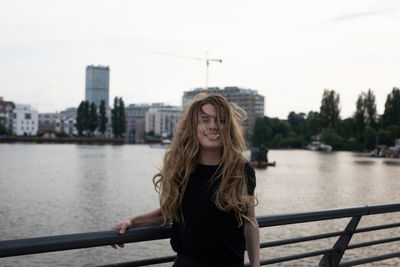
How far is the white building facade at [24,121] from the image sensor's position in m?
158

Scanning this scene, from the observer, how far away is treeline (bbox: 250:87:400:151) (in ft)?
327

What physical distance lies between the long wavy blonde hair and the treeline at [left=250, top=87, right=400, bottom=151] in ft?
332

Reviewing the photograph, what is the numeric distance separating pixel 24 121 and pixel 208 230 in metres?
170

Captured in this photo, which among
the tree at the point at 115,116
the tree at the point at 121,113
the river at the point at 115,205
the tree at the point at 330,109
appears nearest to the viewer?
the river at the point at 115,205

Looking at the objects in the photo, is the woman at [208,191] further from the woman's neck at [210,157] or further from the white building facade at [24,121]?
the white building facade at [24,121]

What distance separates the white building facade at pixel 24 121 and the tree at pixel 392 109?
117874 mm

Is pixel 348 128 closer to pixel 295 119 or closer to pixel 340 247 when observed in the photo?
pixel 295 119

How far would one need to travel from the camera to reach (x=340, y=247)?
3.47 m

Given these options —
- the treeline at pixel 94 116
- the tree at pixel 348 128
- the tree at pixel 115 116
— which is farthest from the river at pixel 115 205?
the tree at pixel 115 116

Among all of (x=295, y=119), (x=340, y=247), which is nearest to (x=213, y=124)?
(x=340, y=247)

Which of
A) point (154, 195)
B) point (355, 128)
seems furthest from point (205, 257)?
point (355, 128)

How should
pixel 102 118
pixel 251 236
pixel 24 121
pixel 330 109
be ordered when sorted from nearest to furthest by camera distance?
pixel 251 236 < pixel 330 109 < pixel 102 118 < pixel 24 121

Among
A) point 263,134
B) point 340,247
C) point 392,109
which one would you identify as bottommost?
point 340,247

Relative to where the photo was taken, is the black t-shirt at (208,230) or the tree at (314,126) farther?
the tree at (314,126)
